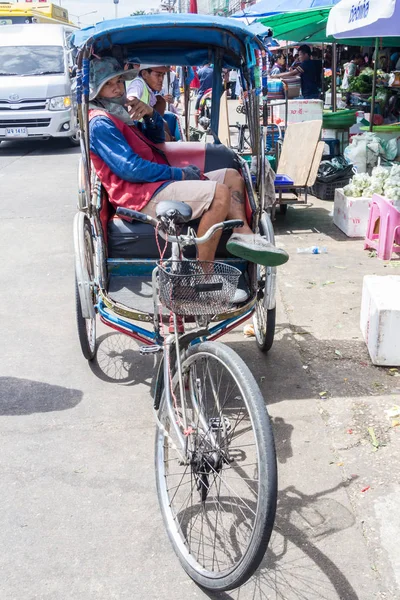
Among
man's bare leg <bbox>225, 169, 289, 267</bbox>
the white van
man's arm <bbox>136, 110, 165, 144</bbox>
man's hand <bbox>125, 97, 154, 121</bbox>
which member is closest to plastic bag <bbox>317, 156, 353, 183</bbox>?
man's arm <bbox>136, 110, 165, 144</bbox>

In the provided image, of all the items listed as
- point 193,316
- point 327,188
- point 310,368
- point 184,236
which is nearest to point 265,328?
point 310,368

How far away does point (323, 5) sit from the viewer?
11.1m

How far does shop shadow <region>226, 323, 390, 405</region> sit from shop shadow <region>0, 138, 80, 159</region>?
9959mm

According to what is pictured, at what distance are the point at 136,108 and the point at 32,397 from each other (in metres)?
2.13

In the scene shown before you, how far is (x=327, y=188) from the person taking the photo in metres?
9.41

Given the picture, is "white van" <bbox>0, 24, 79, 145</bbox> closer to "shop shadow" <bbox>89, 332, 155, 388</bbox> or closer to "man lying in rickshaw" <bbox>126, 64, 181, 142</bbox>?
"man lying in rickshaw" <bbox>126, 64, 181, 142</bbox>

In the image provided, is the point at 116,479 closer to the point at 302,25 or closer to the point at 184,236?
the point at 184,236

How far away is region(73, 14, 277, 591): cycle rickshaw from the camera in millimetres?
2557

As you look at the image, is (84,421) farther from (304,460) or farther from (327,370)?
(327,370)

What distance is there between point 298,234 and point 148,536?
5.55 m

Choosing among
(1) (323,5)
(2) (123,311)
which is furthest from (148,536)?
(1) (323,5)

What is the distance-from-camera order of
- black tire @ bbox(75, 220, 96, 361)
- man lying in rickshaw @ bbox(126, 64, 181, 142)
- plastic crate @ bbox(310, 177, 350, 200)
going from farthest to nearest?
plastic crate @ bbox(310, 177, 350, 200)
man lying in rickshaw @ bbox(126, 64, 181, 142)
black tire @ bbox(75, 220, 96, 361)

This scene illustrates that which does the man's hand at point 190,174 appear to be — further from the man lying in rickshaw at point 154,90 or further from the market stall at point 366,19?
the market stall at point 366,19

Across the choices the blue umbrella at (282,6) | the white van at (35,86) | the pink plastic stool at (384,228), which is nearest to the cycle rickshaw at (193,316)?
the pink plastic stool at (384,228)
